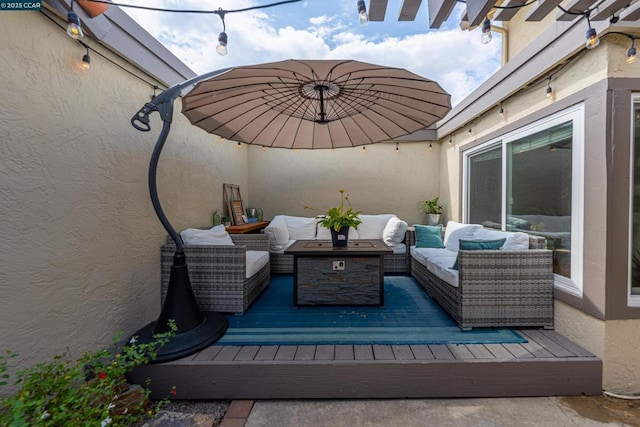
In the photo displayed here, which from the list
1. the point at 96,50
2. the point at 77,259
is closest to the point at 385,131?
the point at 96,50

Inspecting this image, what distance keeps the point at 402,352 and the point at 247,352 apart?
1.14 m

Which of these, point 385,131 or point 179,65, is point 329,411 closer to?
point 385,131

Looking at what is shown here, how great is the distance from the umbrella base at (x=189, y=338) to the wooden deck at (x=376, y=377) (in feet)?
0.21

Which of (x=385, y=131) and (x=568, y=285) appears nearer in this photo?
(x=568, y=285)

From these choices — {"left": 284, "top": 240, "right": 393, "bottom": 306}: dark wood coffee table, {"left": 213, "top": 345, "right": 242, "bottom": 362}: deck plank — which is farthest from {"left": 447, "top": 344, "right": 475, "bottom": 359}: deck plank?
{"left": 213, "top": 345, "right": 242, "bottom": 362}: deck plank

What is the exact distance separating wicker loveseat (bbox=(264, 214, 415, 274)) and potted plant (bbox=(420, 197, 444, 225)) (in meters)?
0.81

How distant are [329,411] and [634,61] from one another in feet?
10.6

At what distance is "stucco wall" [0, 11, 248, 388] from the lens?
150cm

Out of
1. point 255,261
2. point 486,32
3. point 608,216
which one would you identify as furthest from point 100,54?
point 608,216

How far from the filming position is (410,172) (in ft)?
17.0

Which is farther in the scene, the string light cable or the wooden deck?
the wooden deck

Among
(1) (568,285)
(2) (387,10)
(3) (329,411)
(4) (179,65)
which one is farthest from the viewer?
(4) (179,65)

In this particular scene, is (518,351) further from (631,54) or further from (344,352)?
(631,54)

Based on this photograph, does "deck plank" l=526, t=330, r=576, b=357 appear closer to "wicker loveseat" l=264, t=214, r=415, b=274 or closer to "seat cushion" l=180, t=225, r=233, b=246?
"wicker loveseat" l=264, t=214, r=415, b=274
